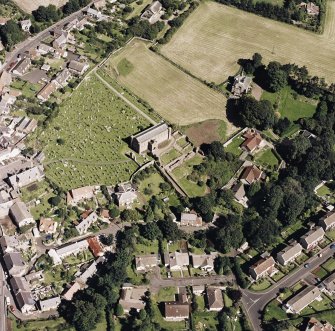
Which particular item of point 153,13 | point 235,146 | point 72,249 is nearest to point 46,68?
point 153,13

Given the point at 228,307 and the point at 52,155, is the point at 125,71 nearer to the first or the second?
the point at 52,155

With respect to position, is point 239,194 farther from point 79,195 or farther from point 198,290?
point 79,195

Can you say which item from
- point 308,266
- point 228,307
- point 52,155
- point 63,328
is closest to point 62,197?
point 52,155

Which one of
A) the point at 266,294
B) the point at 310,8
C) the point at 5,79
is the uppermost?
the point at 5,79

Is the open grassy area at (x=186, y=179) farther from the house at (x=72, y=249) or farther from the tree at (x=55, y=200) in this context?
the house at (x=72, y=249)

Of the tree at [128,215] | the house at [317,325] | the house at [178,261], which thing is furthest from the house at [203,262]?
A: the house at [317,325]

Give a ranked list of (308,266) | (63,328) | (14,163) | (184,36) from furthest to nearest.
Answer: (184,36) → (14,163) → (308,266) → (63,328)
